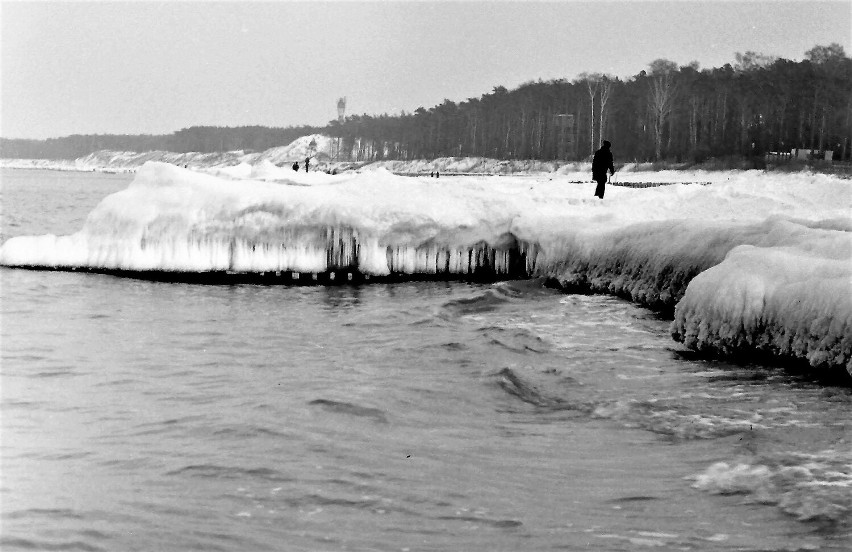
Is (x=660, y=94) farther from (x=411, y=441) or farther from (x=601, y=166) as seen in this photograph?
(x=411, y=441)

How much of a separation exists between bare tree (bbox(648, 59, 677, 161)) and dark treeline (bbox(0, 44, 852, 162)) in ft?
0.46

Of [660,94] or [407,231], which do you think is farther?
[660,94]

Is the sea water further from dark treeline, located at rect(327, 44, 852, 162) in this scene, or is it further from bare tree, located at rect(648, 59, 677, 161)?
bare tree, located at rect(648, 59, 677, 161)

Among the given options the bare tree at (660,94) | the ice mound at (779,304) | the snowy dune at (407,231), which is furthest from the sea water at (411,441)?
the bare tree at (660,94)

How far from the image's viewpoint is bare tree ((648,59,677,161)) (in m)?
79.5

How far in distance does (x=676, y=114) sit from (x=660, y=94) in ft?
9.65

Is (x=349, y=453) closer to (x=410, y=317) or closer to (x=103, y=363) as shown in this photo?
(x=103, y=363)

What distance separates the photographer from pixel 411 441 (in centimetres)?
693

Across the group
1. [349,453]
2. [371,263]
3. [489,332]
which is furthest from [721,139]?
[349,453]

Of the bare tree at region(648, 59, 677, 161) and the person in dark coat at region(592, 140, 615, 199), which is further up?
the bare tree at region(648, 59, 677, 161)

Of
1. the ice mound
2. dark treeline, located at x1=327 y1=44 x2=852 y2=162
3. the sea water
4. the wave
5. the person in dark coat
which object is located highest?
dark treeline, located at x1=327 y1=44 x2=852 y2=162

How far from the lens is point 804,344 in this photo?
8.84 meters

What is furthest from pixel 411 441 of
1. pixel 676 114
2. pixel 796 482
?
pixel 676 114

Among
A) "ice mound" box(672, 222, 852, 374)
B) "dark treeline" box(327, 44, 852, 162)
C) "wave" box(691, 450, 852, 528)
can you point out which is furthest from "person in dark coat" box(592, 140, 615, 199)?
"dark treeline" box(327, 44, 852, 162)
